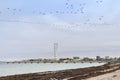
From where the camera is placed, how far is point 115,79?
141ft

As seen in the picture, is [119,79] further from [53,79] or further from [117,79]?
[53,79]

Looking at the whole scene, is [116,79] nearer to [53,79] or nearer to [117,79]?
[117,79]

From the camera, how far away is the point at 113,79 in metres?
43.3

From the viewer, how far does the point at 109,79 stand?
144 ft

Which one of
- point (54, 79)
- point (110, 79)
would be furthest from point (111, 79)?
→ point (54, 79)

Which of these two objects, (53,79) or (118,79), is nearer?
(118,79)

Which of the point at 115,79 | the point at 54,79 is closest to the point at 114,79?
the point at 115,79

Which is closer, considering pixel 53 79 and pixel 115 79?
pixel 115 79

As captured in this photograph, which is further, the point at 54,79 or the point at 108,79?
the point at 54,79

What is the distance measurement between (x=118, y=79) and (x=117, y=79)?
0.29 meters

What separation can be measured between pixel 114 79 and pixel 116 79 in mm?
349

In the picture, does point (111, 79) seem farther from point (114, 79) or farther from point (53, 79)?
point (53, 79)

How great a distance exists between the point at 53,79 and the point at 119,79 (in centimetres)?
1333

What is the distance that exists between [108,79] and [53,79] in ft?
36.9
